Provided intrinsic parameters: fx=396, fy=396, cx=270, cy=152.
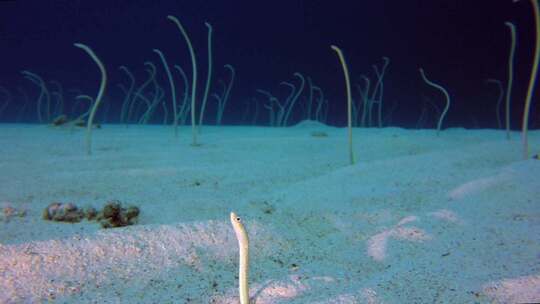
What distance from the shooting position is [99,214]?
2.41 metres

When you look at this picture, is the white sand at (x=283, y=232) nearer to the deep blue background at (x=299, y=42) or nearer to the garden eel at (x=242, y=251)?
the garden eel at (x=242, y=251)

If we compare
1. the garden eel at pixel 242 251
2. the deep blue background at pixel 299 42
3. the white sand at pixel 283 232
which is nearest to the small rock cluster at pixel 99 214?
the white sand at pixel 283 232

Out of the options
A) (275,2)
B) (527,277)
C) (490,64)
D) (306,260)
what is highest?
(275,2)

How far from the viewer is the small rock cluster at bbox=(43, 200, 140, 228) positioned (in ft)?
7.59

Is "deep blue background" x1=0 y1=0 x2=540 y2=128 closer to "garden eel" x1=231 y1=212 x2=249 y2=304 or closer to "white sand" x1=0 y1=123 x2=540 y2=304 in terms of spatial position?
"white sand" x1=0 y1=123 x2=540 y2=304

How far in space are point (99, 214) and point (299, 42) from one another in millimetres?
17273

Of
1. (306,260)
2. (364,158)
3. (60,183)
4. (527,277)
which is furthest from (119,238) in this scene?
(364,158)

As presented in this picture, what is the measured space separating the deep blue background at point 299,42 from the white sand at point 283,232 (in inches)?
574

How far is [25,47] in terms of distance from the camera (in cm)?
1722

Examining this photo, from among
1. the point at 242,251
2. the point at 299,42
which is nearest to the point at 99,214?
the point at 242,251

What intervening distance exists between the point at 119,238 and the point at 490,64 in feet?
61.7

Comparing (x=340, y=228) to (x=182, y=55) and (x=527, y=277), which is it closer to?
A: (x=527, y=277)

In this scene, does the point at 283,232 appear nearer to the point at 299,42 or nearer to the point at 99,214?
the point at 99,214

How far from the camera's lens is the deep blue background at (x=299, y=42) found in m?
16.7
